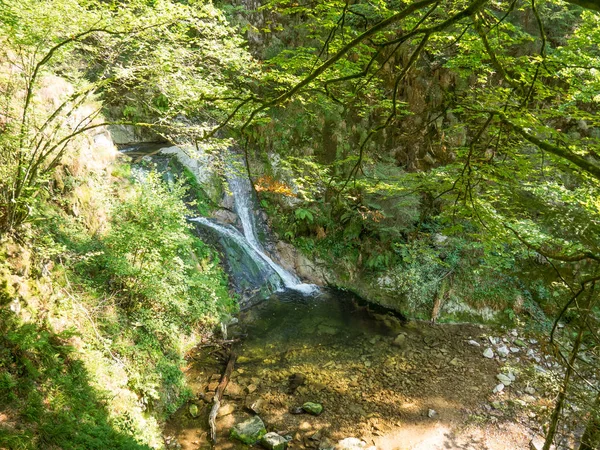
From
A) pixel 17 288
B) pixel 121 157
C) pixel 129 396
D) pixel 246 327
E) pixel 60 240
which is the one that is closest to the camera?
pixel 17 288

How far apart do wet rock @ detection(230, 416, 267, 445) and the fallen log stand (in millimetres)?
298

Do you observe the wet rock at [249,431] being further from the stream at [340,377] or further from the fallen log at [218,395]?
the fallen log at [218,395]

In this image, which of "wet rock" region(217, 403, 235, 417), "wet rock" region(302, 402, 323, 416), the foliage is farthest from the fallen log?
the foliage

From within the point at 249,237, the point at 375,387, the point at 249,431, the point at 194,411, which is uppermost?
the point at 249,237

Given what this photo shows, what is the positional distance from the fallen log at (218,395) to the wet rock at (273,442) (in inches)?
30.1

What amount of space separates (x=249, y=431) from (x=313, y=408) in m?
1.17

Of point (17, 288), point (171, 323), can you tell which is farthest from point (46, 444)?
point (171, 323)

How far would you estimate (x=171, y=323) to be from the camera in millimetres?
6391

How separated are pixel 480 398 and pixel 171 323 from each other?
5.95 m

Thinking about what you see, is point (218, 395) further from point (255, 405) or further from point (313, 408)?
point (313, 408)

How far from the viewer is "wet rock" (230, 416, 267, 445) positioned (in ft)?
17.9

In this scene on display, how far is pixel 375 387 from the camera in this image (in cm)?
675

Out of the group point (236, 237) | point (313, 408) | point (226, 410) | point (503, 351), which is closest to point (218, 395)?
point (226, 410)

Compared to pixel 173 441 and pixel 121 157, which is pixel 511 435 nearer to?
pixel 173 441
